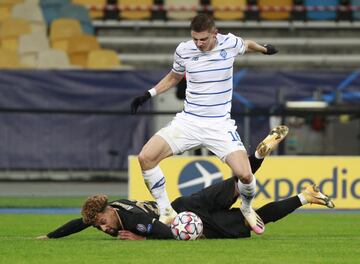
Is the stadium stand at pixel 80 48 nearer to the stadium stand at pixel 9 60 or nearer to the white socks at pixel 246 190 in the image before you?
the stadium stand at pixel 9 60

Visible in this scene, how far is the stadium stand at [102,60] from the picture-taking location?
25.9m

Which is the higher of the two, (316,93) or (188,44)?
(188,44)

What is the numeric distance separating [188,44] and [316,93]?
1157 cm

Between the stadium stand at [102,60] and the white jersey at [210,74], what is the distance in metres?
13.9

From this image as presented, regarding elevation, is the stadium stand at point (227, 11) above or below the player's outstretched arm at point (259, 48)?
below

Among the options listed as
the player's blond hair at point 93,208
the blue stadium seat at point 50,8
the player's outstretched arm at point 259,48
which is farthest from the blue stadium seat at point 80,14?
the player's blond hair at point 93,208

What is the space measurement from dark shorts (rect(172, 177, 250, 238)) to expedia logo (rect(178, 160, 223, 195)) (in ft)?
21.2

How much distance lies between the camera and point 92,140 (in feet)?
76.0

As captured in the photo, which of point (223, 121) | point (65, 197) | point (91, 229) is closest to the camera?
point (223, 121)

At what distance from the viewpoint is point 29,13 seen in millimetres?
26672

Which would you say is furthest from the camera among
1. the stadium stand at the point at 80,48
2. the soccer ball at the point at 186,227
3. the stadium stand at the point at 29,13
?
the stadium stand at the point at 29,13

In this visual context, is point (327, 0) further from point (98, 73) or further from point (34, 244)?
point (34, 244)

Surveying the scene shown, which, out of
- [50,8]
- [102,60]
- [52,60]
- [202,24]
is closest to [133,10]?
[50,8]

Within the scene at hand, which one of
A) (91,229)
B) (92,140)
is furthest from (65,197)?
(91,229)
